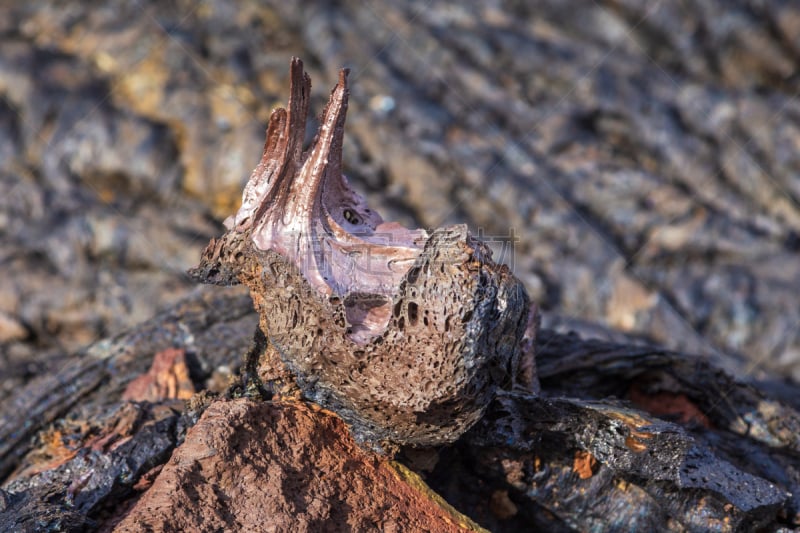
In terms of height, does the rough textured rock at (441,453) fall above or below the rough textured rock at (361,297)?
below

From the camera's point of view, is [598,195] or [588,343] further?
[598,195]

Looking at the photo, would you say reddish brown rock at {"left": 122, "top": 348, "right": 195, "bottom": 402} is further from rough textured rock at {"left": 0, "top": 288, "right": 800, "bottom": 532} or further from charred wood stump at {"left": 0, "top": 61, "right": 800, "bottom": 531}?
charred wood stump at {"left": 0, "top": 61, "right": 800, "bottom": 531}

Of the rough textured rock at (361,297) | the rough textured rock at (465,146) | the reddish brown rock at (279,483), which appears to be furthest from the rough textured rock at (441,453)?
the rough textured rock at (465,146)

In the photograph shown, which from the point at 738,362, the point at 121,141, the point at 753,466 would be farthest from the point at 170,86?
the point at 753,466

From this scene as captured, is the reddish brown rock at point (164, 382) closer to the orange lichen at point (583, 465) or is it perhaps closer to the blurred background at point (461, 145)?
the orange lichen at point (583, 465)

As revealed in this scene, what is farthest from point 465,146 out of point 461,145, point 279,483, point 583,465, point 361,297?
point 279,483

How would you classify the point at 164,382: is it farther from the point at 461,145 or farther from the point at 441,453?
the point at 461,145

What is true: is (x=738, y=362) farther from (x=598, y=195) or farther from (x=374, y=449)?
(x=374, y=449)
